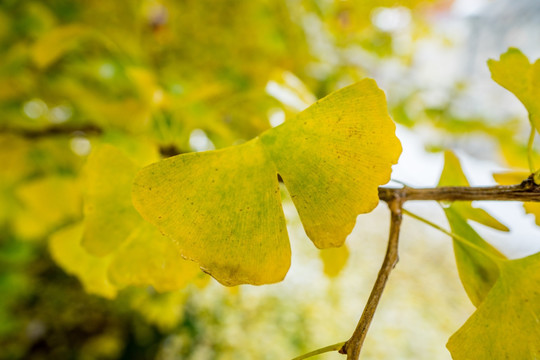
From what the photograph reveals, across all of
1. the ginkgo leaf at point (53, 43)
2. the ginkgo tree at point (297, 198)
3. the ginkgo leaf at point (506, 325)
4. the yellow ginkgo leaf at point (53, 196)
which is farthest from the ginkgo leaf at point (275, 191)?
the yellow ginkgo leaf at point (53, 196)

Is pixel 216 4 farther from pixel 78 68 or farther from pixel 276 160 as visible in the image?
pixel 276 160

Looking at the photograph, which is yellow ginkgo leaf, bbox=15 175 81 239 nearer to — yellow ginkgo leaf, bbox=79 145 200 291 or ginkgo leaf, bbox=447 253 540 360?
yellow ginkgo leaf, bbox=79 145 200 291

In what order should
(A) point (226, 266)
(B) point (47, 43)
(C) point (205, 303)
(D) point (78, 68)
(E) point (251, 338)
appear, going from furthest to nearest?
(C) point (205, 303) < (E) point (251, 338) < (D) point (78, 68) < (B) point (47, 43) < (A) point (226, 266)

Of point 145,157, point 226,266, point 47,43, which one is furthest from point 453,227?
point 47,43

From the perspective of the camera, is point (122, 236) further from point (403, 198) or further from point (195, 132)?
point (195, 132)

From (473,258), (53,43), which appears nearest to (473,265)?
(473,258)

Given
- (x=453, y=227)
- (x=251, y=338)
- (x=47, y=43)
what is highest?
(x=453, y=227)

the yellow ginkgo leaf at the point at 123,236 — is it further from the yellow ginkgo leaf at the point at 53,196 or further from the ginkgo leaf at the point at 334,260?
the yellow ginkgo leaf at the point at 53,196
